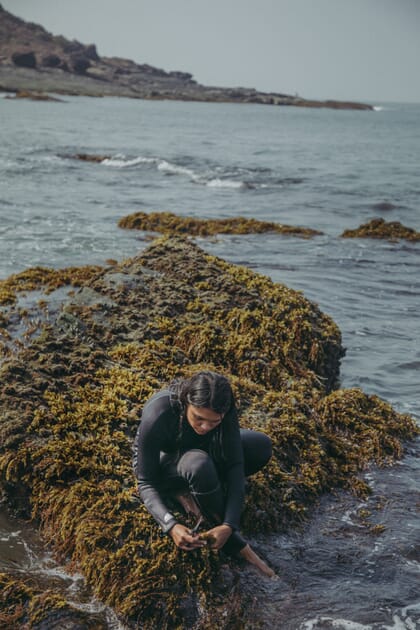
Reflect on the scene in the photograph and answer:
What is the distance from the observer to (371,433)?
641cm

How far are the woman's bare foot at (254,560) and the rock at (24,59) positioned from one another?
138m

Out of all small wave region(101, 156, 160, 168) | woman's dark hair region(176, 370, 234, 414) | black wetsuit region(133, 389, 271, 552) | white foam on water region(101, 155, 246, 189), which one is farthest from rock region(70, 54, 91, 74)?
woman's dark hair region(176, 370, 234, 414)

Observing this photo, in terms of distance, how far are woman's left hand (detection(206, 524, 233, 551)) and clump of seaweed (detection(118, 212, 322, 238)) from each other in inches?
496

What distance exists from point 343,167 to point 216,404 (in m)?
31.7

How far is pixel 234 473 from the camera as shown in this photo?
4480mm

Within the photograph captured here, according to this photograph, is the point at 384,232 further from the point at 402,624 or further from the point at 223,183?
the point at 402,624

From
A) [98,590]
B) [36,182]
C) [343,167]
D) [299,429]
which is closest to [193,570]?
[98,590]

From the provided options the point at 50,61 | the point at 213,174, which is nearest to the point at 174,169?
the point at 213,174

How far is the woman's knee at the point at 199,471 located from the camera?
430 cm

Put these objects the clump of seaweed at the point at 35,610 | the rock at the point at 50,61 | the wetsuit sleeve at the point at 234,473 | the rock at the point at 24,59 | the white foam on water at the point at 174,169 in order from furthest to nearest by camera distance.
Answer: the rock at the point at 50,61, the rock at the point at 24,59, the white foam on water at the point at 174,169, the wetsuit sleeve at the point at 234,473, the clump of seaweed at the point at 35,610

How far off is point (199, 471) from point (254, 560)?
80cm

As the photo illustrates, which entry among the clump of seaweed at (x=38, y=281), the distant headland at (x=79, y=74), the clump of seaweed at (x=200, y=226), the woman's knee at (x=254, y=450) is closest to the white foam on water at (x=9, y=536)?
the woman's knee at (x=254, y=450)

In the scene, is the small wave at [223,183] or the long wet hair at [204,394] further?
the small wave at [223,183]

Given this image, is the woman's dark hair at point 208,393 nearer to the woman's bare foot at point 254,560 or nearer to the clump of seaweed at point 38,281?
the woman's bare foot at point 254,560
